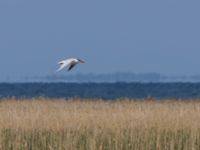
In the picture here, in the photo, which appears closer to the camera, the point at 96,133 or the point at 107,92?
the point at 96,133

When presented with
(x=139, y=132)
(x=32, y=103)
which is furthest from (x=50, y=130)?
(x=32, y=103)

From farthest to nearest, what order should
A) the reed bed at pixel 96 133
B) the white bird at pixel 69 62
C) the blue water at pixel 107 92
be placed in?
1. the blue water at pixel 107 92
2. the white bird at pixel 69 62
3. the reed bed at pixel 96 133

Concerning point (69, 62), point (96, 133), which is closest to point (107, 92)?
point (69, 62)

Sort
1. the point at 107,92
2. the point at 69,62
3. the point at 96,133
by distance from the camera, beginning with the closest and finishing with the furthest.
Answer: the point at 96,133 → the point at 69,62 → the point at 107,92

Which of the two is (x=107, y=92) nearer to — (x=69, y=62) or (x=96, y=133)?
(x=69, y=62)

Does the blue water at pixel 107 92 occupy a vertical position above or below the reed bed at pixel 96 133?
below

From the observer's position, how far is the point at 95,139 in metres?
12.9

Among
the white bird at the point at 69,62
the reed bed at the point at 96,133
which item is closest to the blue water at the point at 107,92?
the white bird at the point at 69,62

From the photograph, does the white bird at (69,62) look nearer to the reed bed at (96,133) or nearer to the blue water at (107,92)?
the reed bed at (96,133)

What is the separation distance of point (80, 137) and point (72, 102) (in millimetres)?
8798

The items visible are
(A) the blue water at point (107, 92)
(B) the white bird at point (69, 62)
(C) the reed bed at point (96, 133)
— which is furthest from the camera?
(A) the blue water at point (107, 92)

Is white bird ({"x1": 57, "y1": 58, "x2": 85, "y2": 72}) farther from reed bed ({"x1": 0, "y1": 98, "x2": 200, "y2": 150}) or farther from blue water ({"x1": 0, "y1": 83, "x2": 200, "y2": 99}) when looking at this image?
blue water ({"x1": 0, "y1": 83, "x2": 200, "y2": 99})

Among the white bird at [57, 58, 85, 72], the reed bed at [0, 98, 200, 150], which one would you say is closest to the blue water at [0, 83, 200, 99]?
the white bird at [57, 58, 85, 72]

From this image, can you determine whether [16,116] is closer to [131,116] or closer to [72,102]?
[131,116]
